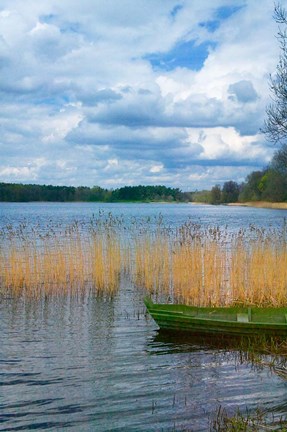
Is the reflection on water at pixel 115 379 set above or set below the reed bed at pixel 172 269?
below

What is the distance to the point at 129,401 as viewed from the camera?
714cm

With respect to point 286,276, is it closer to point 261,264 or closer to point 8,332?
point 261,264

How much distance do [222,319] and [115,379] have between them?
2.88m

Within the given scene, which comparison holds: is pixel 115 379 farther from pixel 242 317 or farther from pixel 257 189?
pixel 257 189

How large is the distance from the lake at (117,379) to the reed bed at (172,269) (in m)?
2.16

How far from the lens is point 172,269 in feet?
49.9

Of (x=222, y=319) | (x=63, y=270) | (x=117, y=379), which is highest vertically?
(x=63, y=270)

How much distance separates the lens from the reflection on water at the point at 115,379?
6.66 m

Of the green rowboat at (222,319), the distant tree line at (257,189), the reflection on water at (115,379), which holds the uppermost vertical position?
the distant tree line at (257,189)

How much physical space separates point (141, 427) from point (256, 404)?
5.08ft

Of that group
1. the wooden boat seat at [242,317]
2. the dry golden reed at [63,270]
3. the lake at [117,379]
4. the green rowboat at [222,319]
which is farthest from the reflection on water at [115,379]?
the dry golden reed at [63,270]

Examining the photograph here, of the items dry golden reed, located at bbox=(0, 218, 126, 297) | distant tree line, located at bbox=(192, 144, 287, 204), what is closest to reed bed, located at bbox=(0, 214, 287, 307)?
dry golden reed, located at bbox=(0, 218, 126, 297)

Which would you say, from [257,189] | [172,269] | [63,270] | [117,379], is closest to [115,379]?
[117,379]

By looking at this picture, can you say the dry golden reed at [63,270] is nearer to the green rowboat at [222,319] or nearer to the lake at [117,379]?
the lake at [117,379]
